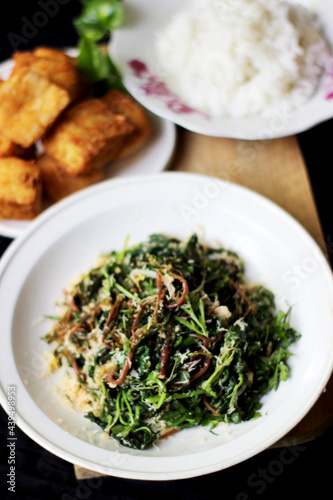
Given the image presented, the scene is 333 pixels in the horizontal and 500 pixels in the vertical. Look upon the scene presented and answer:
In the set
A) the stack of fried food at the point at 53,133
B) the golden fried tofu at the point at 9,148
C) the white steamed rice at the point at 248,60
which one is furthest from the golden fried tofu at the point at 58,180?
the white steamed rice at the point at 248,60

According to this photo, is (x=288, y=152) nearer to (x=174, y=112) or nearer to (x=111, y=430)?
(x=174, y=112)

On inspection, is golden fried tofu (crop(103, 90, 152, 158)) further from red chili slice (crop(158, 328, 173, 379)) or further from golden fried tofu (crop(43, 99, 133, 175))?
red chili slice (crop(158, 328, 173, 379))

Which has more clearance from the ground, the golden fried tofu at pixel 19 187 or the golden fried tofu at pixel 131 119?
the golden fried tofu at pixel 131 119

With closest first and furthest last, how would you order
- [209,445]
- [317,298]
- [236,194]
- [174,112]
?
[209,445]
[317,298]
[236,194]
[174,112]

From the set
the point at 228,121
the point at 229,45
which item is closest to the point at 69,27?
the point at 229,45

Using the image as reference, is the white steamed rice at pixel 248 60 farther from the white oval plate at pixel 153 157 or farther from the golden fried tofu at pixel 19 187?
the golden fried tofu at pixel 19 187

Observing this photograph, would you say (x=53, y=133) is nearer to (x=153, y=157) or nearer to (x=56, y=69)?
(x=56, y=69)

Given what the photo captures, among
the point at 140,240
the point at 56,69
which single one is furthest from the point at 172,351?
the point at 56,69
